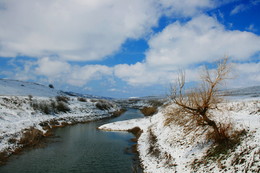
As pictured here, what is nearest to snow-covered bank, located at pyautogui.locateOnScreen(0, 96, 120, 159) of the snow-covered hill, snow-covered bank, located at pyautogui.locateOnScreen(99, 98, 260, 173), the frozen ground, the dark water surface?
the frozen ground

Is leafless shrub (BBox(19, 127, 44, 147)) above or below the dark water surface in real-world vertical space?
above

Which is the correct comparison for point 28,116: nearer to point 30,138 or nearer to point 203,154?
point 30,138

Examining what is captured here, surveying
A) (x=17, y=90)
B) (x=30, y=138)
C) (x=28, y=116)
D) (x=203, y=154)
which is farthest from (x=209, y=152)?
(x=17, y=90)

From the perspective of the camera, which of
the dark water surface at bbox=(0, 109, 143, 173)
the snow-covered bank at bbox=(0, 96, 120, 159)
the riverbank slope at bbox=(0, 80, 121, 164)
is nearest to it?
the dark water surface at bbox=(0, 109, 143, 173)

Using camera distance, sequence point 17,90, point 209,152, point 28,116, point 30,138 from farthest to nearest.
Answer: point 17,90 → point 28,116 → point 30,138 → point 209,152

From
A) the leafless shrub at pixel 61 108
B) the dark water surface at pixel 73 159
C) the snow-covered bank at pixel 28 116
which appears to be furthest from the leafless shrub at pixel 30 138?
the leafless shrub at pixel 61 108

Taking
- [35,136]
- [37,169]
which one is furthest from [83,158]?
[35,136]

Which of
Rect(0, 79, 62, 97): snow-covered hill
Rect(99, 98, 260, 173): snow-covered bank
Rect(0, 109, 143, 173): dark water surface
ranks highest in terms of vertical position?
Rect(0, 79, 62, 97): snow-covered hill

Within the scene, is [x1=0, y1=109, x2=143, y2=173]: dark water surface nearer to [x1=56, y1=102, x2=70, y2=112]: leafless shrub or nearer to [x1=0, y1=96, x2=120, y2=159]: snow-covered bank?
[x1=0, y1=96, x2=120, y2=159]: snow-covered bank

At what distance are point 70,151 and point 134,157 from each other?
10.1 metres

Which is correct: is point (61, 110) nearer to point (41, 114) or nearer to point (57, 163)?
point (41, 114)

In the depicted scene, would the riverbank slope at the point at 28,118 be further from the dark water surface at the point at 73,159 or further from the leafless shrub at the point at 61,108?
the dark water surface at the point at 73,159

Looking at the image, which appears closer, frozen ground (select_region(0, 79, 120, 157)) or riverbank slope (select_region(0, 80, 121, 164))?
riverbank slope (select_region(0, 80, 121, 164))

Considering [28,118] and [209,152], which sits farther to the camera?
[28,118]
